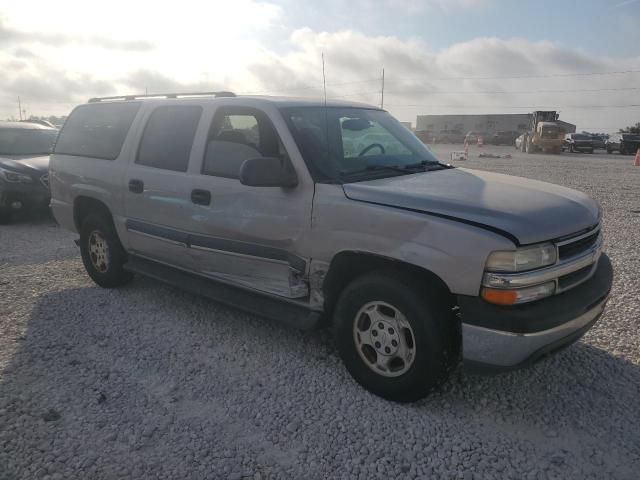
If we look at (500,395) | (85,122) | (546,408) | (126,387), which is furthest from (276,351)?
(85,122)

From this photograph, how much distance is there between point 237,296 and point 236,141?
120 cm

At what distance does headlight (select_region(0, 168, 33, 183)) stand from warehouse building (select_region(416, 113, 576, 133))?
50.5 meters

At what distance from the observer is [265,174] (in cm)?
322

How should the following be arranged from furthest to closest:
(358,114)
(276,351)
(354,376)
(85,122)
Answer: (85,122), (358,114), (276,351), (354,376)

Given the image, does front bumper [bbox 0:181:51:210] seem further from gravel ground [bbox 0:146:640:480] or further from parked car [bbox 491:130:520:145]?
parked car [bbox 491:130:520:145]

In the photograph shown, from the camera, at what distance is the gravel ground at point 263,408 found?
2.59 m

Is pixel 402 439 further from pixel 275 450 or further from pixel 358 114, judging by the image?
pixel 358 114

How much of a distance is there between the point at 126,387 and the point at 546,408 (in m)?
2.69

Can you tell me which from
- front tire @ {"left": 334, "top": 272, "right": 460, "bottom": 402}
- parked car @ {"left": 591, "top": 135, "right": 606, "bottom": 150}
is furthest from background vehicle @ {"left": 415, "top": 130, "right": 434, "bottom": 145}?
front tire @ {"left": 334, "top": 272, "right": 460, "bottom": 402}

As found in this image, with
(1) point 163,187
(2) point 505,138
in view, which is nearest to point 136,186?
(1) point 163,187

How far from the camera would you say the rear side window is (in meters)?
4.84

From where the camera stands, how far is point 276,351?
3.83 m

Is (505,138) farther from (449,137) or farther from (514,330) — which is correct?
(514,330)

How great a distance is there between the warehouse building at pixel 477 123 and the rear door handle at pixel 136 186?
52269 mm
